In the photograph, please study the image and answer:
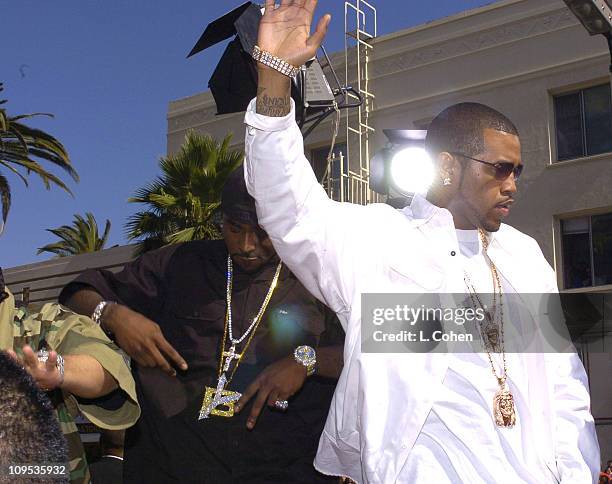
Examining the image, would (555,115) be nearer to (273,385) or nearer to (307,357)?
(307,357)

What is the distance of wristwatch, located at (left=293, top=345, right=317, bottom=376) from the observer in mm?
3854

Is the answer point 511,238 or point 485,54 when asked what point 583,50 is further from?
point 511,238

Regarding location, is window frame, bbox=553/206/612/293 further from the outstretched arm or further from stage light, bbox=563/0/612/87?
the outstretched arm

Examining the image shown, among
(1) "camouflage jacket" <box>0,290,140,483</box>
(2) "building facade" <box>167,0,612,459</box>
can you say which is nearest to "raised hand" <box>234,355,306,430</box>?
(1) "camouflage jacket" <box>0,290,140,483</box>

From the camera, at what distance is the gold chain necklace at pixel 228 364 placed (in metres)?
3.92

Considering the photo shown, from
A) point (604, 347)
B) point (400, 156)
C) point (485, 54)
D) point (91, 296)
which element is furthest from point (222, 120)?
point (91, 296)

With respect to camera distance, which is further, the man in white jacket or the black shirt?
the black shirt

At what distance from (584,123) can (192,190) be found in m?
7.56

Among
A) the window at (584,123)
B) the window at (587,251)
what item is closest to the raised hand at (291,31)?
the window at (587,251)

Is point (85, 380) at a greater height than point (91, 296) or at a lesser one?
lesser

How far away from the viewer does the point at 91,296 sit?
12.9 feet

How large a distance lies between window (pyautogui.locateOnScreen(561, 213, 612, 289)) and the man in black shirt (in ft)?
44.4

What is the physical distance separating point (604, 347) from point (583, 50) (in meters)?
5.66

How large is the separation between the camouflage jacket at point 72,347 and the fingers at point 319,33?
1.25 metres
